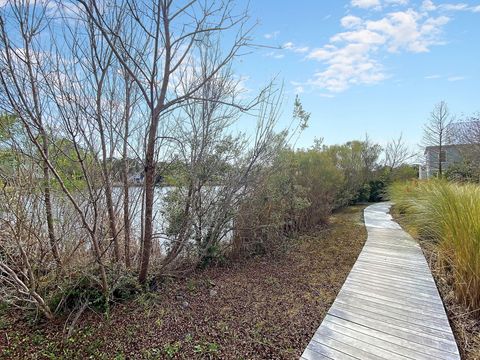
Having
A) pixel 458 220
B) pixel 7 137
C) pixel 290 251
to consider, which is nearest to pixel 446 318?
pixel 458 220

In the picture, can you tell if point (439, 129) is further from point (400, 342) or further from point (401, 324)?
point (400, 342)

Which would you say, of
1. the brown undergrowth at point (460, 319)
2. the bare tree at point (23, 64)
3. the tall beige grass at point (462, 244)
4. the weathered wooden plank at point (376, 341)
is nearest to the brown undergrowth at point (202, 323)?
the weathered wooden plank at point (376, 341)

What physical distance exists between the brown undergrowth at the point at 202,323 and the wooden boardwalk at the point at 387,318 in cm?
18

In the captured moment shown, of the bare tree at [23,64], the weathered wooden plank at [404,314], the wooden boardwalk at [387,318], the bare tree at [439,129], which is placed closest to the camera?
the bare tree at [23,64]

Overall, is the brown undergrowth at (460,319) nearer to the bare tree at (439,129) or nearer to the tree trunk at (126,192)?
the tree trunk at (126,192)

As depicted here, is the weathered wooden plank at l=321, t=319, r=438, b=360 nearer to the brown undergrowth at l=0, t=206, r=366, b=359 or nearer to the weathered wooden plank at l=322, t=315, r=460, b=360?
the weathered wooden plank at l=322, t=315, r=460, b=360

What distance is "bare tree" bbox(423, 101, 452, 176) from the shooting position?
15.5 meters

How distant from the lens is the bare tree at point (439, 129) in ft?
50.8

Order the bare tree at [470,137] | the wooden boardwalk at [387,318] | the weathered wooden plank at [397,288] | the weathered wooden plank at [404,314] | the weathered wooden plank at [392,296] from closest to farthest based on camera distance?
1. the wooden boardwalk at [387,318]
2. the weathered wooden plank at [404,314]
3. the weathered wooden plank at [392,296]
4. the weathered wooden plank at [397,288]
5. the bare tree at [470,137]

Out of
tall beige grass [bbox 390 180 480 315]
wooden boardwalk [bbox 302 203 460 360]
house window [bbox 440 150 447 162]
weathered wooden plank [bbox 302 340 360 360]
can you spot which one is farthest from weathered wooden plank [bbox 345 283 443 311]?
house window [bbox 440 150 447 162]

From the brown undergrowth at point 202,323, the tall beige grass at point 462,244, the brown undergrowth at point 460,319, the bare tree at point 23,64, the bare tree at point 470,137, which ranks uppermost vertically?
the bare tree at point 470,137

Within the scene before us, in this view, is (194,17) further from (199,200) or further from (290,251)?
(290,251)

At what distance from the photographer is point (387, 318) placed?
2.54 meters

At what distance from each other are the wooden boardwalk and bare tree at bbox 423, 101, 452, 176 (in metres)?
15.5
